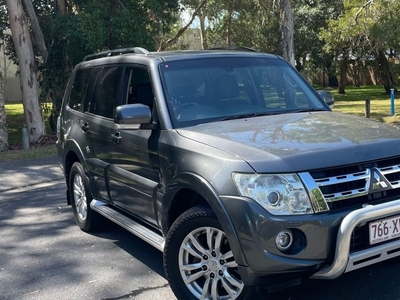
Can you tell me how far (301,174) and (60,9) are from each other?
1696 cm

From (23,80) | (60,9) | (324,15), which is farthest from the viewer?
(324,15)

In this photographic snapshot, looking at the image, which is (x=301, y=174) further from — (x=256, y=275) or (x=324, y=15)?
(x=324, y=15)

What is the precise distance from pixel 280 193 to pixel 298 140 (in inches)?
22.8

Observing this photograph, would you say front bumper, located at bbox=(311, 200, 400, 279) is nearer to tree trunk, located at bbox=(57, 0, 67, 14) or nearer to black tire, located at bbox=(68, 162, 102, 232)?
black tire, located at bbox=(68, 162, 102, 232)

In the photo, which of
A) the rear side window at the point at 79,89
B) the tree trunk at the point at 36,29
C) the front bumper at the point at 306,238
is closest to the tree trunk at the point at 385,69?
the tree trunk at the point at 36,29

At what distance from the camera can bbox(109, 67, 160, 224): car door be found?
4.68m

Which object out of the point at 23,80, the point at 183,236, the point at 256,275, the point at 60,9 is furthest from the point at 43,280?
the point at 60,9

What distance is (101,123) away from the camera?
5.71 metres

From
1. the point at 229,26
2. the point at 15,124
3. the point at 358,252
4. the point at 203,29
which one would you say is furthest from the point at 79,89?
the point at 203,29

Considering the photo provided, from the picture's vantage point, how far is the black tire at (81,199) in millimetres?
6215

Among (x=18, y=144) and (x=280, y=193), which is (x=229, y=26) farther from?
(x=280, y=193)

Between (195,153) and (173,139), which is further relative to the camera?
(173,139)

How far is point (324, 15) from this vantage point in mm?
29172

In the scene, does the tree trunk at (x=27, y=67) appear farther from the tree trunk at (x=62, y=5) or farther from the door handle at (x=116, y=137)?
the door handle at (x=116, y=137)
